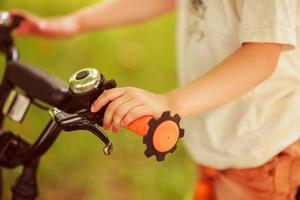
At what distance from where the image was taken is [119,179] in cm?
197

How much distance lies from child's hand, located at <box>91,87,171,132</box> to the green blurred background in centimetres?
116

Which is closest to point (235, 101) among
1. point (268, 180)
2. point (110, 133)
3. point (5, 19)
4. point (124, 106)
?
point (268, 180)

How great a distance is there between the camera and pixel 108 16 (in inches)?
51.0

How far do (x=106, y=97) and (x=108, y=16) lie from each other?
0.59 m

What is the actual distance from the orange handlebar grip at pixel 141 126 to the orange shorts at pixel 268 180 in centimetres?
37

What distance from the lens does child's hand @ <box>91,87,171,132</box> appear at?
28.4 inches

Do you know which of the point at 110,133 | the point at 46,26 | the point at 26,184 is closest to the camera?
the point at 26,184

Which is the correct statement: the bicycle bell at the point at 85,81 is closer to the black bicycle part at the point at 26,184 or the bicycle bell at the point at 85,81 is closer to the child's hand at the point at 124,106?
the child's hand at the point at 124,106

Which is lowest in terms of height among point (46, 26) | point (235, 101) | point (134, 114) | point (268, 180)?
point (268, 180)

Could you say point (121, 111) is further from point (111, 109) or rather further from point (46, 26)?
point (46, 26)

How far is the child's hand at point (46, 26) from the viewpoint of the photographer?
1222 mm

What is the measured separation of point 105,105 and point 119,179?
1262 mm

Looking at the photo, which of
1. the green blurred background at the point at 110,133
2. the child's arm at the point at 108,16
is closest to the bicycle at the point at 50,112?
the child's arm at the point at 108,16

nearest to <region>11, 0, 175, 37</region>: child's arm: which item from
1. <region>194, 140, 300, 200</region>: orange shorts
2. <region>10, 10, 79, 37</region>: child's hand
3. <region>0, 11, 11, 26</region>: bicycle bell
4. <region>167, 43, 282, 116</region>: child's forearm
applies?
<region>10, 10, 79, 37</region>: child's hand
